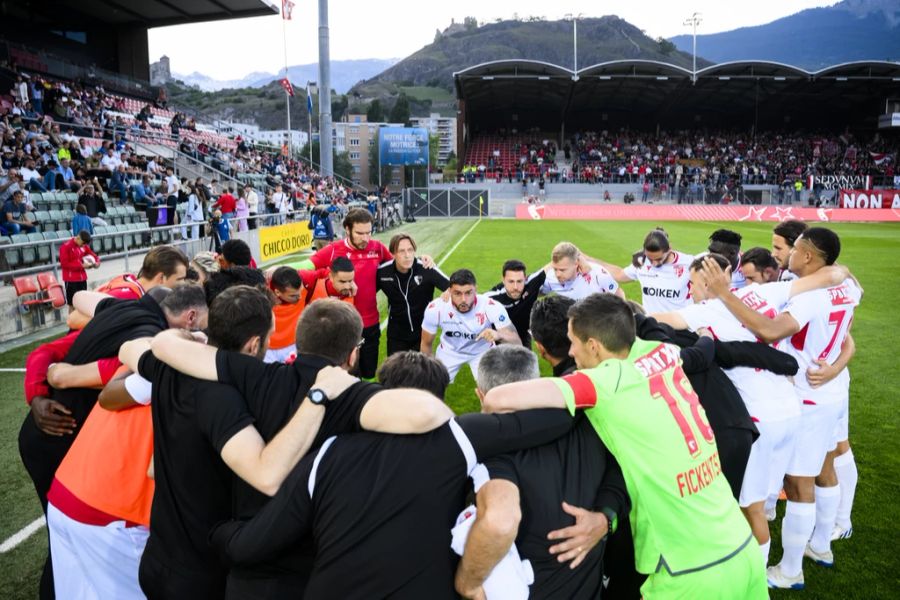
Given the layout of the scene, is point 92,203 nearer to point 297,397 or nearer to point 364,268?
point 364,268

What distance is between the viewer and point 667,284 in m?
7.17

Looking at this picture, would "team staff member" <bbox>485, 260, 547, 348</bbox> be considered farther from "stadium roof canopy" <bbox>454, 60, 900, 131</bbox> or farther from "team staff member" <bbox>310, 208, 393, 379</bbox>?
"stadium roof canopy" <bbox>454, 60, 900, 131</bbox>

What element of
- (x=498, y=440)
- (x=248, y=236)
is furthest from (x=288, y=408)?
(x=248, y=236)

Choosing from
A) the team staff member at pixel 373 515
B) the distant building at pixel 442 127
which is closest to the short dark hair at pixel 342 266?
the team staff member at pixel 373 515

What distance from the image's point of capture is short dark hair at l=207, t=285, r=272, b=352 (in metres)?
2.72

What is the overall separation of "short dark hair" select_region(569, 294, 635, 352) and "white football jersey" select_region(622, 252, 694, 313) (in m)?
4.56

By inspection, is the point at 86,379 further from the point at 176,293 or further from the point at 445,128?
the point at 445,128

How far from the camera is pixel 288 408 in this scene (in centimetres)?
248

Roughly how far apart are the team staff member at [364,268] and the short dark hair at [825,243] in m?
4.55

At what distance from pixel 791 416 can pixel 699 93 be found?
199ft

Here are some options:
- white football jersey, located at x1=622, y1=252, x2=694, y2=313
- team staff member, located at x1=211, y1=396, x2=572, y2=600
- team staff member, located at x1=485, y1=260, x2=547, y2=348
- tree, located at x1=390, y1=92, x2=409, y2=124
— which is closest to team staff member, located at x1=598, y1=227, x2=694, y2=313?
white football jersey, located at x1=622, y1=252, x2=694, y2=313

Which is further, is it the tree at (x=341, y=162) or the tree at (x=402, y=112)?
the tree at (x=402, y=112)

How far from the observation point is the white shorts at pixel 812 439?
13.3 ft

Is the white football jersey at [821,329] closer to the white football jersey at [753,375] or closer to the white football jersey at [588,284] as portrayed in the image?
the white football jersey at [753,375]
